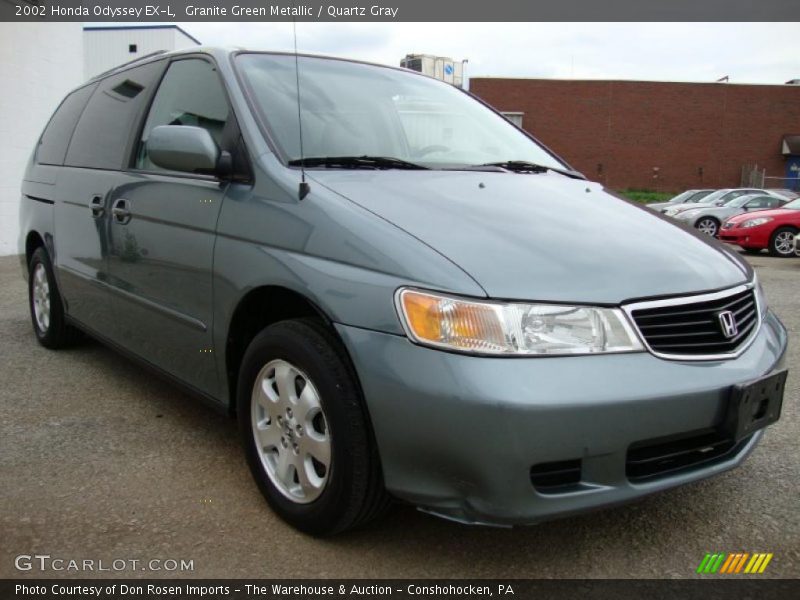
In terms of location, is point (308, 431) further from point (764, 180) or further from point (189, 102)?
point (764, 180)

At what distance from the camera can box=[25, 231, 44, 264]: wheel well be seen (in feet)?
15.3

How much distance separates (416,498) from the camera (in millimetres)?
2031

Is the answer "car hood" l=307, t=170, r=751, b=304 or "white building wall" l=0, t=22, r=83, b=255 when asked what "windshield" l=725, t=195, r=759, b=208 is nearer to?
"white building wall" l=0, t=22, r=83, b=255

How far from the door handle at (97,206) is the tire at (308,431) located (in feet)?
4.97

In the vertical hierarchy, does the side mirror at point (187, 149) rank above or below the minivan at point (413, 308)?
above

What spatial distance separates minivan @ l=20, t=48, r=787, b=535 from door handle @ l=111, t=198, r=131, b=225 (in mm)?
17

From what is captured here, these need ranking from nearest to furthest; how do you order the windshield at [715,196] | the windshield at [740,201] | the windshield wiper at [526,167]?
1. the windshield wiper at [526,167]
2. the windshield at [740,201]
3. the windshield at [715,196]

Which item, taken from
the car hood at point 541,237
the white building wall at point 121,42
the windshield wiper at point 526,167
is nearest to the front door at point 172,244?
the car hood at point 541,237

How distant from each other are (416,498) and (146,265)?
175 centimetres

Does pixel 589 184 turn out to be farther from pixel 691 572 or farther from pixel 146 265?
pixel 146 265

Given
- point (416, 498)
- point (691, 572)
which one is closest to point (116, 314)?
point (416, 498)

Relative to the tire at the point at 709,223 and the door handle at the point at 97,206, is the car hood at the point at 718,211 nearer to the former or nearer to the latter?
the tire at the point at 709,223

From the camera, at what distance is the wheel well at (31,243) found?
4668 millimetres

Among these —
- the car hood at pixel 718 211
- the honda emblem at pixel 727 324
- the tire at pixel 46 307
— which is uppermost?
the honda emblem at pixel 727 324
